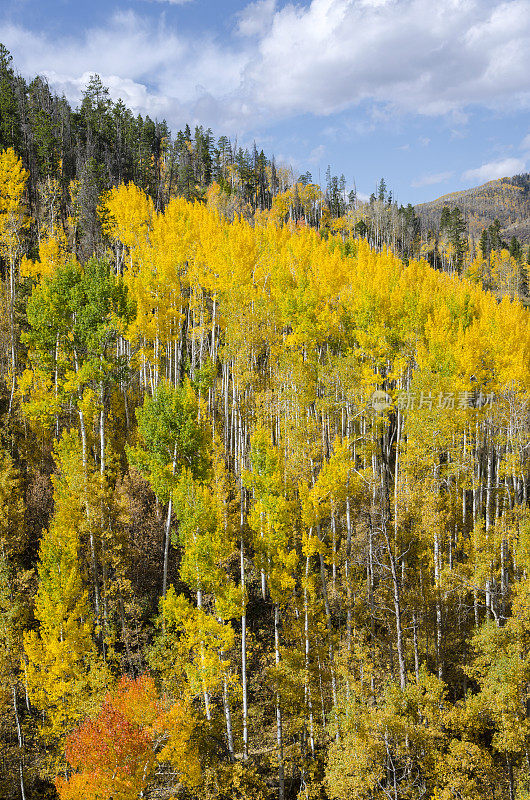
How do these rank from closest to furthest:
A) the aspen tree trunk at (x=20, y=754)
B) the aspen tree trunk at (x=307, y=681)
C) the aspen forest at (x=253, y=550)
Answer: the aspen tree trunk at (x=20, y=754)
the aspen forest at (x=253, y=550)
the aspen tree trunk at (x=307, y=681)

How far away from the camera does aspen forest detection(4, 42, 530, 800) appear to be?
14625 mm

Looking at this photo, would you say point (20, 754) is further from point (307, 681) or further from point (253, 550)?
point (253, 550)

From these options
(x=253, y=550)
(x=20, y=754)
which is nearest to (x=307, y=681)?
(x=253, y=550)

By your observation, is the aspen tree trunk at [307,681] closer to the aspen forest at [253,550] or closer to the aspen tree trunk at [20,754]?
the aspen forest at [253,550]

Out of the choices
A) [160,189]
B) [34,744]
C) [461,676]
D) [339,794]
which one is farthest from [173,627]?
[160,189]

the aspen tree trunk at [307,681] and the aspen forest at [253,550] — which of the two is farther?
the aspen tree trunk at [307,681]

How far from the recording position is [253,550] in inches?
876

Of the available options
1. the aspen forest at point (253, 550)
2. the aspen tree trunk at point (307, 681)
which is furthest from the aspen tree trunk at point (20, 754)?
the aspen tree trunk at point (307, 681)

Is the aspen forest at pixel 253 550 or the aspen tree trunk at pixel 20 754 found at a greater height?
the aspen forest at pixel 253 550

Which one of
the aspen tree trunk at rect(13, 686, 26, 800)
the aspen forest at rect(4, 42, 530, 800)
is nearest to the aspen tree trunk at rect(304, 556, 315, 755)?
the aspen forest at rect(4, 42, 530, 800)

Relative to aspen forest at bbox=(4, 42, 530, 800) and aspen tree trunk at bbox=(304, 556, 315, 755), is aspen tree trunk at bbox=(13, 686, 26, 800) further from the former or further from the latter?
aspen tree trunk at bbox=(304, 556, 315, 755)

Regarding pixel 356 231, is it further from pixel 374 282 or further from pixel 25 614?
pixel 25 614

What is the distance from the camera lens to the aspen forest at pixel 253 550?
1462 cm

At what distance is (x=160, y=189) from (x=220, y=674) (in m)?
51.9
